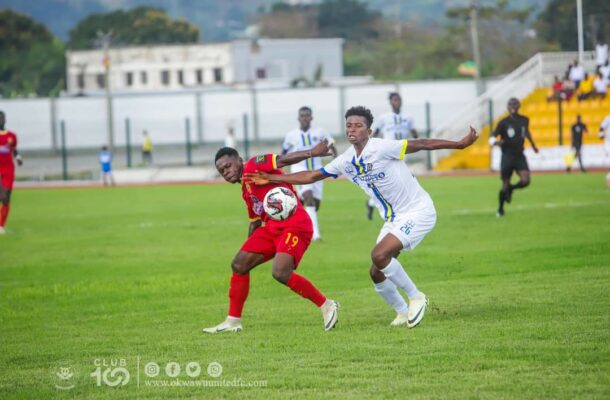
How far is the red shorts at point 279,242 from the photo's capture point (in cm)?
1141

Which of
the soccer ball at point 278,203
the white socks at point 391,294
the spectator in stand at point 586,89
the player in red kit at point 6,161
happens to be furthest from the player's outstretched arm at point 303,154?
the spectator in stand at point 586,89

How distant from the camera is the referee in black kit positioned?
2333 cm

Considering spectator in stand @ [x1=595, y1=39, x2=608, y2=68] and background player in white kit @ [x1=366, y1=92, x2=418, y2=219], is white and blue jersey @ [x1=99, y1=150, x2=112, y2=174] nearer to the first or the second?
spectator in stand @ [x1=595, y1=39, x2=608, y2=68]

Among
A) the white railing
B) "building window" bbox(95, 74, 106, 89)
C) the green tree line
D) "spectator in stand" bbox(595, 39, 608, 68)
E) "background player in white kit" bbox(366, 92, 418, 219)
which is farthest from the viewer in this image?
"building window" bbox(95, 74, 106, 89)

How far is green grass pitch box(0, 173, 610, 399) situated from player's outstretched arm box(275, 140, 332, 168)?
1.68 meters

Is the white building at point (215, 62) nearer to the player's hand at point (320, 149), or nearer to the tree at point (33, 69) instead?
the tree at point (33, 69)

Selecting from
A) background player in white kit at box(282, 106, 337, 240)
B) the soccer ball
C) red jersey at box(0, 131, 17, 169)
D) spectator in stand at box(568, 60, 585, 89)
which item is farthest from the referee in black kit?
spectator in stand at box(568, 60, 585, 89)

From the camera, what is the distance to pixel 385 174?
11297 millimetres

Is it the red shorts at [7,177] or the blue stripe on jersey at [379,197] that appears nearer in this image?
the blue stripe on jersey at [379,197]

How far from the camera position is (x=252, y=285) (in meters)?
15.8

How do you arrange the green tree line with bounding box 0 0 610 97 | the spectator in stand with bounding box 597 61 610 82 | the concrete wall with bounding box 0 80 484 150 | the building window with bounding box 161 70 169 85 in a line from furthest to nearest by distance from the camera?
the building window with bounding box 161 70 169 85 < the green tree line with bounding box 0 0 610 97 < the concrete wall with bounding box 0 80 484 150 < the spectator in stand with bounding box 597 61 610 82

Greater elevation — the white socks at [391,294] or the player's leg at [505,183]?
the player's leg at [505,183]

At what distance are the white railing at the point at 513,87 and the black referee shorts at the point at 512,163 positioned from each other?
85.3 ft

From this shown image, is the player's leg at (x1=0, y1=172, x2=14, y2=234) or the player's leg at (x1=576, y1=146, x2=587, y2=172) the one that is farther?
the player's leg at (x1=576, y1=146, x2=587, y2=172)
